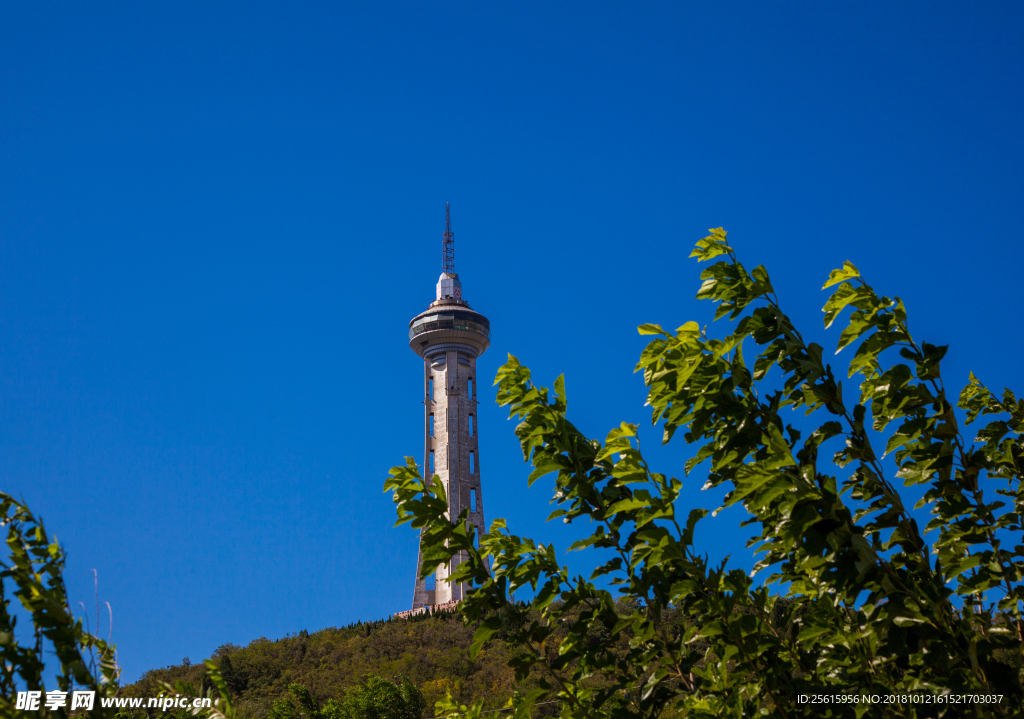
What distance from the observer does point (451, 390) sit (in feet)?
268

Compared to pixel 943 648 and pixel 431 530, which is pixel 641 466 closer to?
pixel 431 530

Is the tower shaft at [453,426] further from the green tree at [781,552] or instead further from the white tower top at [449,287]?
the green tree at [781,552]

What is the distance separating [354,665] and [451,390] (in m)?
35.5

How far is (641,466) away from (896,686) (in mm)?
1379

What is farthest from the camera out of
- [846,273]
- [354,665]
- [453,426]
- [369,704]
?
[453,426]

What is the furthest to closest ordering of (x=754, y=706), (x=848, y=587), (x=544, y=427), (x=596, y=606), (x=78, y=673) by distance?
(x=544, y=427), (x=596, y=606), (x=754, y=706), (x=848, y=587), (x=78, y=673)

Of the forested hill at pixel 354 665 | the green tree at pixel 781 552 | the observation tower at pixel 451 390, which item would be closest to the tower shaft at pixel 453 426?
the observation tower at pixel 451 390

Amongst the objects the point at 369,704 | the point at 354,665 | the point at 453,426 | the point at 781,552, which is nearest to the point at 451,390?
the point at 453,426

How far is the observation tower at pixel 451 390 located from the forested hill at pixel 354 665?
2045 centimetres

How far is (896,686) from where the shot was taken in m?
3.47

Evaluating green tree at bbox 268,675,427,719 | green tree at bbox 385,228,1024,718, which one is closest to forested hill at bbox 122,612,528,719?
green tree at bbox 268,675,427,719

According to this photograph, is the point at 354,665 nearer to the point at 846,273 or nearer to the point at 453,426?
the point at 453,426

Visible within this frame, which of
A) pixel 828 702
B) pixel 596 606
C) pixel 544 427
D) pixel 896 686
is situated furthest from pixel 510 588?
pixel 896 686

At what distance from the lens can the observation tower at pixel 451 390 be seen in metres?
80.1
